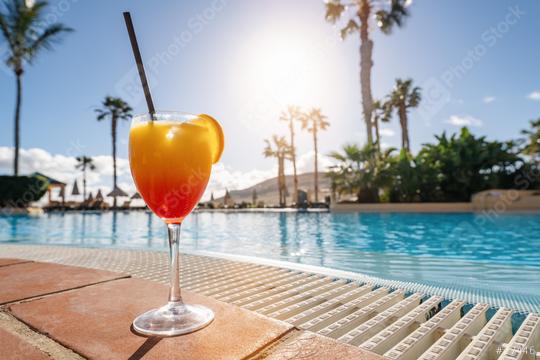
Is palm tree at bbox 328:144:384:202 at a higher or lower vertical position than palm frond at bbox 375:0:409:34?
lower

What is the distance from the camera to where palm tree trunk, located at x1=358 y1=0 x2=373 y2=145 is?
2108 centimetres

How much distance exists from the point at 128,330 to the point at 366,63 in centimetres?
2280

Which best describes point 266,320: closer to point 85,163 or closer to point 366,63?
point 366,63

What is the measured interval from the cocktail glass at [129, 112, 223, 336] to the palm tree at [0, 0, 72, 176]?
2587 cm

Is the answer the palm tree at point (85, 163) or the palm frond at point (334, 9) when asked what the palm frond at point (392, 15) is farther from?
the palm tree at point (85, 163)

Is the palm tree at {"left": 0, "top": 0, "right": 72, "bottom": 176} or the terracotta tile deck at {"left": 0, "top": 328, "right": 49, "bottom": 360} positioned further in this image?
the palm tree at {"left": 0, "top": 0, "right": 72, "bottom": 176}

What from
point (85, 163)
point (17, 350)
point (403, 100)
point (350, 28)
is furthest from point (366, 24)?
point (85, 163)

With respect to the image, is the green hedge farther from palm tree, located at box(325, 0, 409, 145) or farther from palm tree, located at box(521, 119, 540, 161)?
palm tree, located at box(521, 119, 540, 161)

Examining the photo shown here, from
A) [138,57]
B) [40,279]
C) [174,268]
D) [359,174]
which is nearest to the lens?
[174,268]

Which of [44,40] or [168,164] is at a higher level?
[44,40]

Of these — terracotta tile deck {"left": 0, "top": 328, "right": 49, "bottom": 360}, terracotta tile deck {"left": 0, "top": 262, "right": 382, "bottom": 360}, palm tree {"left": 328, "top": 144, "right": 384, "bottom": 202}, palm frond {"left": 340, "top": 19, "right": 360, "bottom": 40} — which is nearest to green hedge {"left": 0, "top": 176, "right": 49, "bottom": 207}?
palm tree {"left": 328, "top": 144, "right": 384, "bottom": 202}

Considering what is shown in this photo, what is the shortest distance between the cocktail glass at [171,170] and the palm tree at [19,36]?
2587cm

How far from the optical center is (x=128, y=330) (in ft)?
3.47

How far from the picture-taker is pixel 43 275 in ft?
5.89
